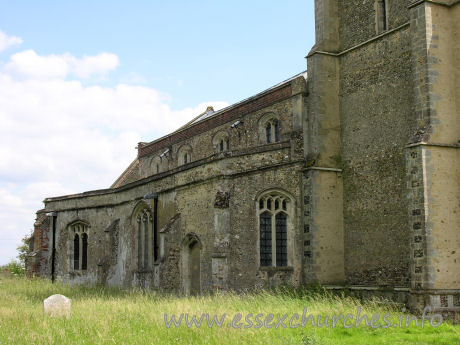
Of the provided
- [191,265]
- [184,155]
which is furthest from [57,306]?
[184,155]

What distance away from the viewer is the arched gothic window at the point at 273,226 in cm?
2098

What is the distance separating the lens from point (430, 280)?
16406mm

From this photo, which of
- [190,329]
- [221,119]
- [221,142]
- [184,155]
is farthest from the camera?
[184,155]

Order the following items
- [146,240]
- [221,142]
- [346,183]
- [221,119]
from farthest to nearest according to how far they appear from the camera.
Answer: [221,142]
[221,119]
[146,240]
[346,183]

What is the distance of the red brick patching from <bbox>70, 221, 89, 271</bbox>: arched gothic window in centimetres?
725

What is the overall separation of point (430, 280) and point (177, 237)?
10624mm

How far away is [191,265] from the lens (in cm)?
2341

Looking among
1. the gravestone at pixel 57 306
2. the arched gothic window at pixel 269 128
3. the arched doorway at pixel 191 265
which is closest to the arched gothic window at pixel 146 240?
the arched doorway at pixel 191 265

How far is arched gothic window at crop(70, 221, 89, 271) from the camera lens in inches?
1255

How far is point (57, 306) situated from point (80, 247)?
1703cm

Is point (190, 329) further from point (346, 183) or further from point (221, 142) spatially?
point (221, 142)

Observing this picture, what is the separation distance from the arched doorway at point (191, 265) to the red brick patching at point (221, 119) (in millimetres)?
7117

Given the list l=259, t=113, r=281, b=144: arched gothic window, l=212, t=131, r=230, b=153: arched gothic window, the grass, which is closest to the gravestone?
the grass

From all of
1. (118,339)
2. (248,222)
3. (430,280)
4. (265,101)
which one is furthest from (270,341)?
(265,101)
